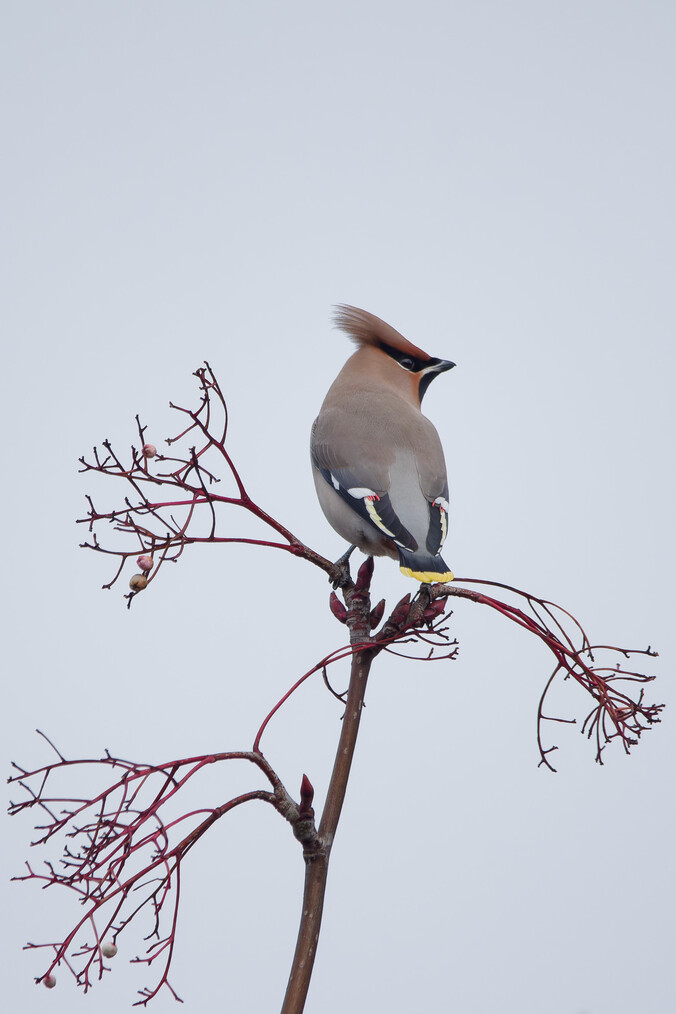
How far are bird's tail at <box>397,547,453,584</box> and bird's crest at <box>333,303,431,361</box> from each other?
2.66 feet

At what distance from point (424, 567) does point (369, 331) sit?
100 centimetres

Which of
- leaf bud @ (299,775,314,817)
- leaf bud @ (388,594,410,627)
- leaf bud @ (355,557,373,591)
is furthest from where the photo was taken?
leaf bud @ (355,557,373,591)

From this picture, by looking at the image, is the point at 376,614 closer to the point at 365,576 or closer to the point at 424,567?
the point at 365,576

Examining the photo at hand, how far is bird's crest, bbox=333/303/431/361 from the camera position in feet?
8.68

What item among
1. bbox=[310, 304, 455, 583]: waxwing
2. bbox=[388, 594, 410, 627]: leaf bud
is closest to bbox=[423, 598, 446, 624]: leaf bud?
bbox=[388, 594, 410, 627]: leaf bud

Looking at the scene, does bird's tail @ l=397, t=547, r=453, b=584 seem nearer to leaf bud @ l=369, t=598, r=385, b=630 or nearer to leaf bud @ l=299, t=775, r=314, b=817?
leaf bud @ l=369, t=598, r=385, b=630

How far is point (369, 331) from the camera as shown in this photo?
268 cm

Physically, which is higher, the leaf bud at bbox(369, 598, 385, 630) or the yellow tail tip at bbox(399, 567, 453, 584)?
the yellow tail tip at bbox(399, 567, 453, 584)

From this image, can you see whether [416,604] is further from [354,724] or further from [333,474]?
[333,474]

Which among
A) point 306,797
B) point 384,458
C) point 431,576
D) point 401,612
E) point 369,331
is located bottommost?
point 306,797

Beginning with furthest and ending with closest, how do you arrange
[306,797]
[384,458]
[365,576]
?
[384,458] < [365,576] < [306,797]

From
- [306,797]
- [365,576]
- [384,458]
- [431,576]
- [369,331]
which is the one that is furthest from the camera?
[369,331]

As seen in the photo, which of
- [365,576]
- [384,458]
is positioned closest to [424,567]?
[365,576]

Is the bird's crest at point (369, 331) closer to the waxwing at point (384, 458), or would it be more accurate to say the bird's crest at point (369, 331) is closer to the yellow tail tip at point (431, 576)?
the waxwing at point (384, 458)
